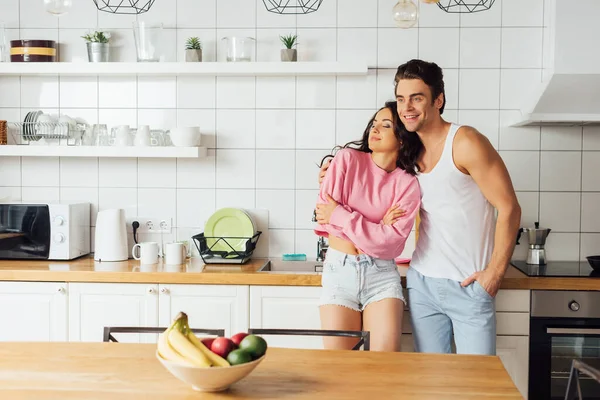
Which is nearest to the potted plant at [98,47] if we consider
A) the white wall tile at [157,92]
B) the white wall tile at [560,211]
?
the white wall tile at [157,92]

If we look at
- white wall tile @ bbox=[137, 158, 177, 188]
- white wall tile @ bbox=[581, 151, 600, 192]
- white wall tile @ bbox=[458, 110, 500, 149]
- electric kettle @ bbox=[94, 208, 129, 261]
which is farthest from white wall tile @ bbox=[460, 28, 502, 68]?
electric kettle @ bbox=[94, 208, 129, 261]

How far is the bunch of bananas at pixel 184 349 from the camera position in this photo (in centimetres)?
180

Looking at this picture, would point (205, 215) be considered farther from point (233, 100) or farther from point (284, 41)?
point (284, 41)

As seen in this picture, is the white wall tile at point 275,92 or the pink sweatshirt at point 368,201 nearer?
the pink sweatshirt at point 368,201

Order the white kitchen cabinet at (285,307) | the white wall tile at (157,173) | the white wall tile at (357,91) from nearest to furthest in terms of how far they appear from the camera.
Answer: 1. the white kitchen cabinet at (285,307)
2. the white wall tile at (357,91)
3. the white wall tile at (157,173)

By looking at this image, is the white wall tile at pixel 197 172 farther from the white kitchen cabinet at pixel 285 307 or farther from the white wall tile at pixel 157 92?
the white kitchen cabinet at pixel 285 307

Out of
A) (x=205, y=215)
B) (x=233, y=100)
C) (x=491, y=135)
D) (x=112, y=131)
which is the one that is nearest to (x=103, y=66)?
(x=112, y=131)

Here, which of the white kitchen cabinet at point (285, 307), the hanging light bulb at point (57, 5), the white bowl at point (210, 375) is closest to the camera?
the white bowl at point (210, 375)

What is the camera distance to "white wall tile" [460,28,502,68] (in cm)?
380

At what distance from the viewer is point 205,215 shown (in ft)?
12.9

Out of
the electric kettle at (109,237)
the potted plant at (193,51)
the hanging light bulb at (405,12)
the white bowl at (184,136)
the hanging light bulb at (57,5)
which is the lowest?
the electric kettle at (109,237)

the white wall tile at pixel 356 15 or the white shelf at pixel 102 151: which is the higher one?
the white wall tile at pixel 356 15

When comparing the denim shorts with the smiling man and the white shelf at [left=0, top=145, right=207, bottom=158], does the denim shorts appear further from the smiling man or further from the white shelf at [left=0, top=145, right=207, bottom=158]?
the white shelf at [left=0, top=145, right=207, bottom=158]

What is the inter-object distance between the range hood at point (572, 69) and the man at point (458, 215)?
81cm
